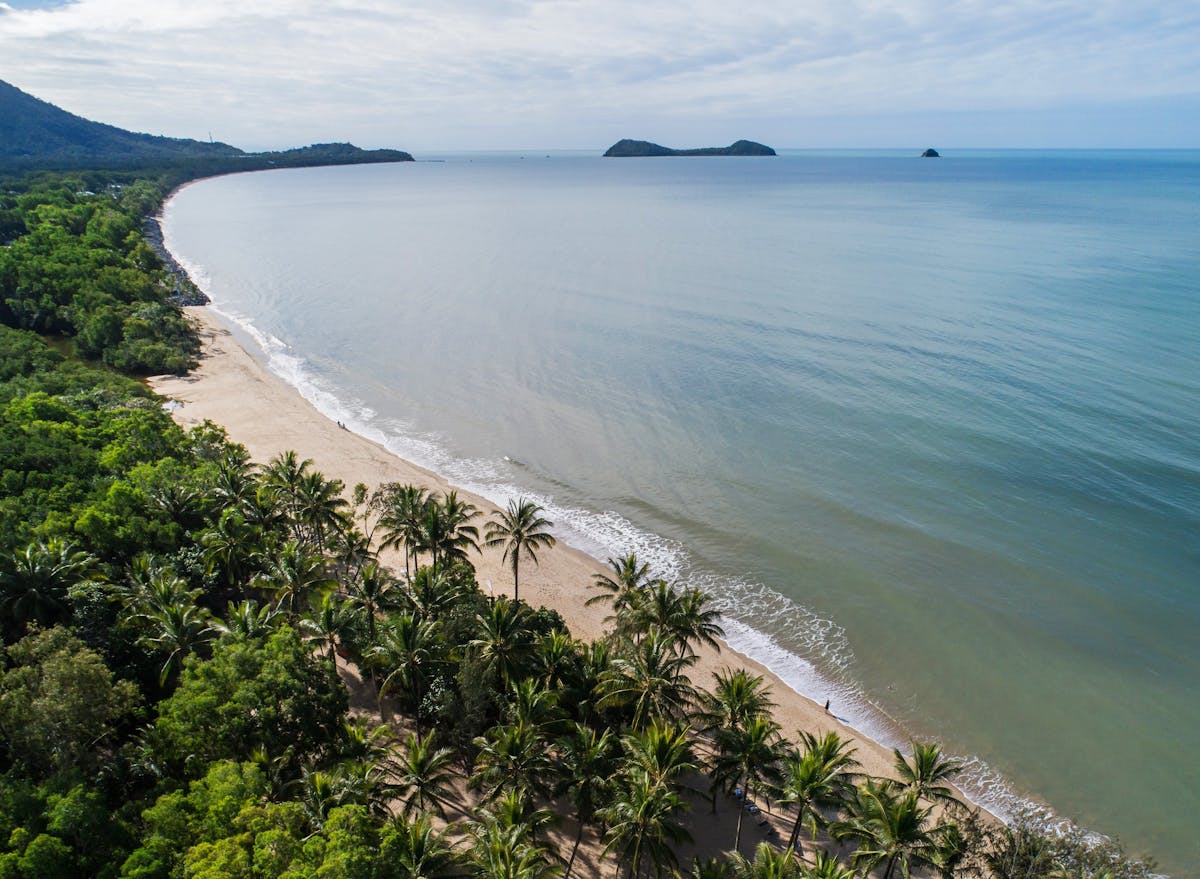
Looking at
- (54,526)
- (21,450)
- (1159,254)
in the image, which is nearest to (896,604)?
(54,526)

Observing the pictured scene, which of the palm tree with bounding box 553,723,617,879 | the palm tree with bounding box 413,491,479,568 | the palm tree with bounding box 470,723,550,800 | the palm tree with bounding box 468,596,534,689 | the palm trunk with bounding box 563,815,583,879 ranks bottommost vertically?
the palm trunk with bounding box 563,815,583,879

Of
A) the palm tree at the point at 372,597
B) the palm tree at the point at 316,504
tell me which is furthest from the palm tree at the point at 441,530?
the palm tree at the point at 316,504

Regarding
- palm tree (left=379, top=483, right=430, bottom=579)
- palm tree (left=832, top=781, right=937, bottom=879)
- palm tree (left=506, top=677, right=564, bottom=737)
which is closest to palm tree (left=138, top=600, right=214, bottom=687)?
palm tree (left=379, top=483, right=430, bottom=579)

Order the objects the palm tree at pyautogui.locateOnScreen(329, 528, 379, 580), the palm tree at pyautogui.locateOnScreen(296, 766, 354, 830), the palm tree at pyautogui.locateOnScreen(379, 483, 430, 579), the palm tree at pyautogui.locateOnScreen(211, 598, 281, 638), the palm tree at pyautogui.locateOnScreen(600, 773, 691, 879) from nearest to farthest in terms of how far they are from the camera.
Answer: the palm tree at pyautogui.locateOnScreen(296, 766, 354, 830), the palm tree at pyautogui.locateOnScreen(600, 773, 691, 879), the palm tree at pyautogui.locateOnScreen(211, 598, 281, 638), the palm tree at pyautogui.locateOnScreen(379, 483, 430, 579), the palm tree at pyautogui.locateOnScreen(329, 528, 379, 580)

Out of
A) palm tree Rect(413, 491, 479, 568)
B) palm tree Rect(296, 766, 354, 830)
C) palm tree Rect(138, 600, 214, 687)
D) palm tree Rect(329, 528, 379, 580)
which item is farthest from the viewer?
palm tree Rect(329, 528, 379, 580)

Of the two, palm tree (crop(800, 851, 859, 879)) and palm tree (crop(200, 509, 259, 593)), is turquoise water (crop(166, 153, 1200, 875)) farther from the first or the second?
palm tree (crop(200, 509, 259, 593))

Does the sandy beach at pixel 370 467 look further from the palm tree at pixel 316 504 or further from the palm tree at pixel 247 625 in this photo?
the palm tree at pixel 247 625
